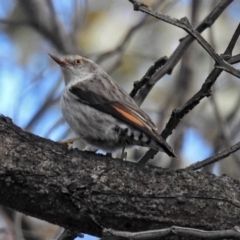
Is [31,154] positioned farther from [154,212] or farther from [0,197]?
[154,212]

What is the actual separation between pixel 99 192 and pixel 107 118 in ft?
3.96

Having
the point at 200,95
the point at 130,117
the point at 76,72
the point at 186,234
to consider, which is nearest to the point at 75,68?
the point at 76,72

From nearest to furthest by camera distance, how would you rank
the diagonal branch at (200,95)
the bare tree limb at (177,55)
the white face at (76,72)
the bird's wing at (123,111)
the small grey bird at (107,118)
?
the diagonal branch at (200,95) < the bird's wing at (123,111) < the small grey bird at (107,118) < the bare tree limb at (177,55) < the white face at (76,72)

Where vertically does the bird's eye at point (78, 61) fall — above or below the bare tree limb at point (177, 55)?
above

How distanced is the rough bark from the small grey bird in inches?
24.3

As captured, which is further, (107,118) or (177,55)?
(177,55)

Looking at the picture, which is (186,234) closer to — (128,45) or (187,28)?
(187,28)

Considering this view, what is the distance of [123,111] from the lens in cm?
492

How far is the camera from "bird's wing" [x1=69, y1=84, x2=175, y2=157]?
15.2 ft

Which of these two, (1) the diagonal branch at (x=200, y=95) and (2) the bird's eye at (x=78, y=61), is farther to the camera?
(2) the bird's eye at (x=78, y=61)

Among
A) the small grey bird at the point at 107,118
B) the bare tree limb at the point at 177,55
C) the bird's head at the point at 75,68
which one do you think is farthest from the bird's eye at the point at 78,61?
the bare tree limb at the point at 177,55

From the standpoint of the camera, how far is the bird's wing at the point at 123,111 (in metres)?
4.63

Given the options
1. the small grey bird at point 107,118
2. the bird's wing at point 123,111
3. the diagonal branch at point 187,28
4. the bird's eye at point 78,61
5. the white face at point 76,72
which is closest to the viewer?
the diagonal branch at point 187,28

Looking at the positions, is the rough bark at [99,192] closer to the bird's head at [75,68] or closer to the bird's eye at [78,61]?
the bird's head at [75,68]
